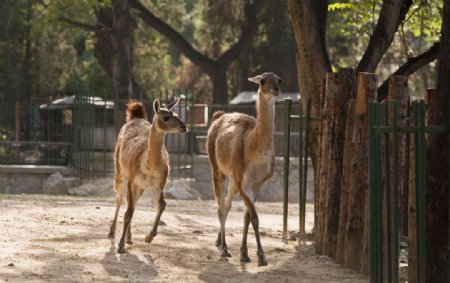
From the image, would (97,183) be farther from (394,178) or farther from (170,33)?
(394,178)

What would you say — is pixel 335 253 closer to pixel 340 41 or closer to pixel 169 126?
pixel 169 126

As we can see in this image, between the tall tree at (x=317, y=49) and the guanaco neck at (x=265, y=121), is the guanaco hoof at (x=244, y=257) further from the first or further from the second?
the tall tree at (x=317, y=49)

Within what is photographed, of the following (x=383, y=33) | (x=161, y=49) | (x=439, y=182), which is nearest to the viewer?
(x=439, y=182)

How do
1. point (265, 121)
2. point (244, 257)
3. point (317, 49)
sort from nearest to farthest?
point (265, 121)
point (244, 257)
point (317, 49)

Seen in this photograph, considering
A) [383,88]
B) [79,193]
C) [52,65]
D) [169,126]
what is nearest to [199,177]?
[79,193]

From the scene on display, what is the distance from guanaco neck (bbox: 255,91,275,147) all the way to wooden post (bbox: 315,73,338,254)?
996mm

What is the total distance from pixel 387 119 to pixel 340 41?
34531mm

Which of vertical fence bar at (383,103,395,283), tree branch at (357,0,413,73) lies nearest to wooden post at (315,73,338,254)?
tree branch at (357,0,413,73)

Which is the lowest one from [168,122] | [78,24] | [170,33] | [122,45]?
[168,122]

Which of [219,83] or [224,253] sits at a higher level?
[219,83]

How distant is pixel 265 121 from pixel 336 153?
3.46 feet

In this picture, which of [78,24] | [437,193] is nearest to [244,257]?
[437,193]

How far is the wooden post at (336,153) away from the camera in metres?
12.1

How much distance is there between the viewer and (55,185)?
85.7 feet
